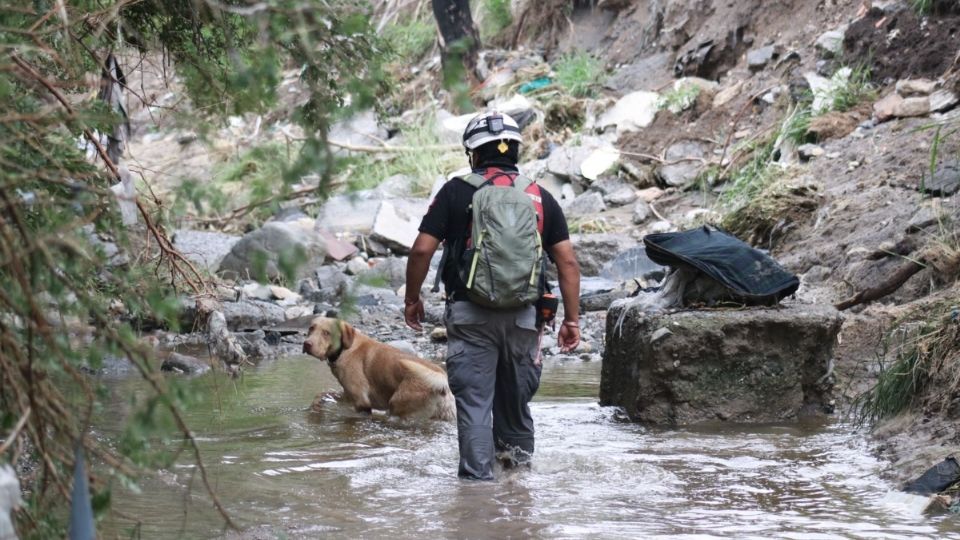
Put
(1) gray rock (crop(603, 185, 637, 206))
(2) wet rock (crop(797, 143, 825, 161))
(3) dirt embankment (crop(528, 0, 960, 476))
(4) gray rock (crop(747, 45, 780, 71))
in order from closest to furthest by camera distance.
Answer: (3) dirt embankment (crop(528, 0, 960, 476)) → (2) wet rock (crop(797, 143, 825, 161)) → (1) gray rock (crop(603, 185, 637, 206)) → (4) gray rock (crop(747, 45, 780, 71))

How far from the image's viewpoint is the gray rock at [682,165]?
1752 cm

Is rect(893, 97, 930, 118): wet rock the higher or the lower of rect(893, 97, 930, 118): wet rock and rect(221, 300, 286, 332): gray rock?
the higher

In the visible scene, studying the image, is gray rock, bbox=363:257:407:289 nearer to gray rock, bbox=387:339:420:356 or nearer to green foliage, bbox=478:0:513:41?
gray rock, bbox=387:339:420:356

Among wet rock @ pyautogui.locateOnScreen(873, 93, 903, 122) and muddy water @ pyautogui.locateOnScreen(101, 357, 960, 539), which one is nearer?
muddy water @ pyautogui.locateOnScreen(101, 357, 960, 539)

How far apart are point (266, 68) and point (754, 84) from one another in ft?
54.0

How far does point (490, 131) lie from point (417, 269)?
2.73 ft

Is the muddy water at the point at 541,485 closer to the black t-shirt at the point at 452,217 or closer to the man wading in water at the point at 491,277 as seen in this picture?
the man wading in water at the point at 491,277

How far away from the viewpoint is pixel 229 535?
5.33 m

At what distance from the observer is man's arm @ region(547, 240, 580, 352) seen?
250 inches

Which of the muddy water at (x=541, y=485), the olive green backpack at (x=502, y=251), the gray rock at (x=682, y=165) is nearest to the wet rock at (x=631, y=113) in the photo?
the gray rock at (x=682, y=165)

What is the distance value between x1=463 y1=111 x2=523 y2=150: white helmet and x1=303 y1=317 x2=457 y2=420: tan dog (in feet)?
8.39

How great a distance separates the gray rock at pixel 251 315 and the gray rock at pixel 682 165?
6.56 metres

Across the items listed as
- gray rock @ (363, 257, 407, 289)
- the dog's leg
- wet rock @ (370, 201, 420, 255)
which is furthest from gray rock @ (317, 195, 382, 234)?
the dog's leg

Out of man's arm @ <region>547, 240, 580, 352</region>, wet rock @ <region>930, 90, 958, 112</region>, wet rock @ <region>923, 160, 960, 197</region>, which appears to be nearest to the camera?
man's arm @ <region>547, 240, 580, 352</region>
